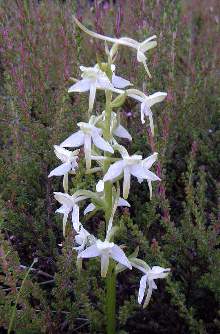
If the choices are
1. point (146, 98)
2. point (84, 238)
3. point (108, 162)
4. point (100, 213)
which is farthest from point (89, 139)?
point (100, 213)

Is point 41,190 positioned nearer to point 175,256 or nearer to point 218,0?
point 175,256

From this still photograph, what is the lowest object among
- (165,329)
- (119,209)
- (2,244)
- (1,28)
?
(165,329)

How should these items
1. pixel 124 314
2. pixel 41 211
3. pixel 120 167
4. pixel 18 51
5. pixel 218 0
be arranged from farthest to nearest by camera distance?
pixel 218 0 < pixel 18 51 < pixel 41 211 < pixel 124 314 < pixel 120 167

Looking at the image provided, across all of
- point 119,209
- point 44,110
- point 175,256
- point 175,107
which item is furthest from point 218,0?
point 175,256

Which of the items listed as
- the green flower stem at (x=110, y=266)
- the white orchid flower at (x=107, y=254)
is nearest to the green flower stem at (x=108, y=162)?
the green flower stem at (x=110, y=266)

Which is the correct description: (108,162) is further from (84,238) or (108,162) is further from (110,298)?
(110,298)

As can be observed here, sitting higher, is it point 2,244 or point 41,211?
point 2,244

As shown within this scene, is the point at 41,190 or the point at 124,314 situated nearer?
the point at 124,314

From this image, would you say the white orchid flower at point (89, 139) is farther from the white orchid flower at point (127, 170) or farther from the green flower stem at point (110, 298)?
the green flower stem at point (110, 298)
